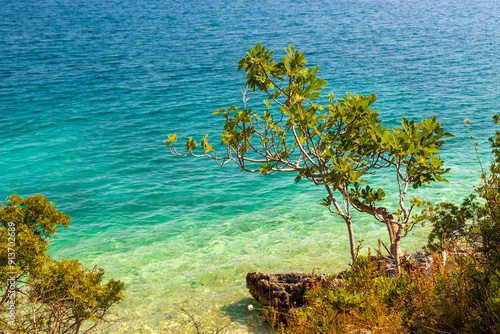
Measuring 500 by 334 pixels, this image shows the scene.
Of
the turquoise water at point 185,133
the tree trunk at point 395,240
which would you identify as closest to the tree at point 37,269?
the turquoise water at point 185,133

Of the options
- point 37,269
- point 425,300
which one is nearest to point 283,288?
point 425,300

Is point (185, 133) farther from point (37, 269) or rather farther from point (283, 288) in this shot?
point (37, 269)

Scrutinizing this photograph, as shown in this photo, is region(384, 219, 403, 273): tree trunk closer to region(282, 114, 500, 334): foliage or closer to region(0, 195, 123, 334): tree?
region(282, 114, 500, 334): foliage

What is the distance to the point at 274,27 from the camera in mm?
50719

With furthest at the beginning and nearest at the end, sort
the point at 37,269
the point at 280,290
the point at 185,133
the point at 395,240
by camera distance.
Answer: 1. the point at 185,133
2. the point at 280,290
3. the point at 395,240
4. the point at 37,269

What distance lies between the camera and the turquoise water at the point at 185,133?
9.44 m

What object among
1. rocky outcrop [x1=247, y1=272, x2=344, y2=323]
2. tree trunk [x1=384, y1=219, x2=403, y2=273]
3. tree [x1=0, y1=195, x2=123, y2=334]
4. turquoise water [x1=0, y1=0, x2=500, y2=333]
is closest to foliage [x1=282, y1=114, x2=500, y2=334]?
tree trunk [x1=384, y1=219, x2=403, y2=273]

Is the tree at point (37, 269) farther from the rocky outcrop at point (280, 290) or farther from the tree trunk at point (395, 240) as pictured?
the tree trunk at point (395, 240)

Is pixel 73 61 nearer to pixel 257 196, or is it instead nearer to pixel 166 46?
pixel 166 46

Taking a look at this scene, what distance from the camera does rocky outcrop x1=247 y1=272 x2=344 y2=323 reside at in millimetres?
6469

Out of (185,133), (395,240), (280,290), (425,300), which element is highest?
(185,133)

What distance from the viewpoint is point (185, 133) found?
792 inches

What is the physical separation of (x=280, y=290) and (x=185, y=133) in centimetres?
1462

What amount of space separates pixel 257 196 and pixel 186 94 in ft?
50.2
